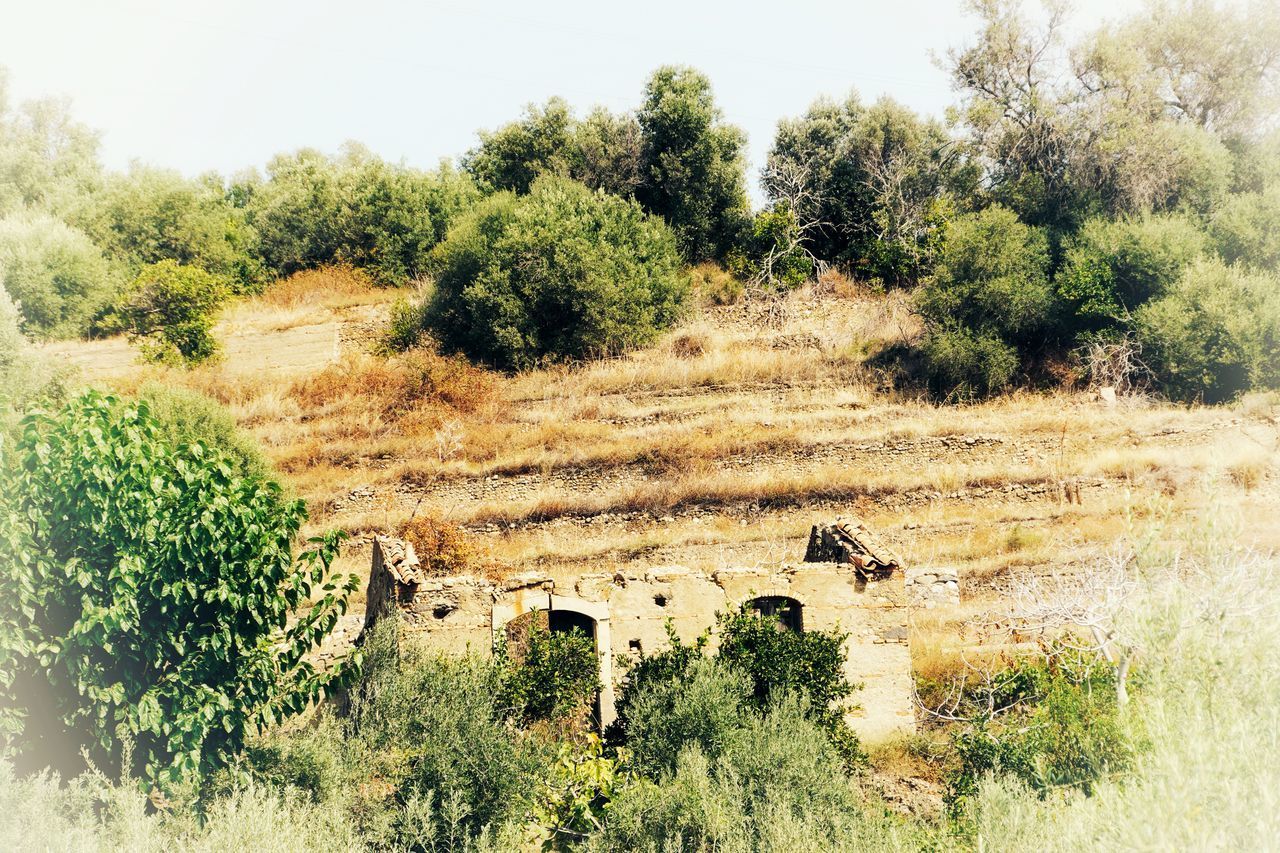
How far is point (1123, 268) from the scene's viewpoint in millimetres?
32781

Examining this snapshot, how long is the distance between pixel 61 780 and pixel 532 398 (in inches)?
814

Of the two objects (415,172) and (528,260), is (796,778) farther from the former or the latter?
(415,172)

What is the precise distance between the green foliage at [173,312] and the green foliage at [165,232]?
377 centimetres

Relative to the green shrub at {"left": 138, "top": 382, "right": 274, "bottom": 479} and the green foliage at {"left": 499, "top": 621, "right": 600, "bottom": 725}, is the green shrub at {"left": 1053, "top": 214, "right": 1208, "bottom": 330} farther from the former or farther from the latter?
the green shrub at {"left": 138, "top": 382, "right": 274, "bottom": 479}

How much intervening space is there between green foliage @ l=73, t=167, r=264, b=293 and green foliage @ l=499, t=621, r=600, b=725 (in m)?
30.6

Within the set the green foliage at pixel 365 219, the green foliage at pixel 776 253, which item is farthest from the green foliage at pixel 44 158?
the green foliage at pixel 776 253

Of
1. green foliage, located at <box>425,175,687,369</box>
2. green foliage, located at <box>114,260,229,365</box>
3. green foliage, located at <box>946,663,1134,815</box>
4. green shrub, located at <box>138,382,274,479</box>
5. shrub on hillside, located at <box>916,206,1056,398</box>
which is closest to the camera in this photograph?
green foliage, located at <box>946,663,1134,815</box>

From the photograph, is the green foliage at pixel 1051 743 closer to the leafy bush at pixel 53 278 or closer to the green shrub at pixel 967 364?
the green shrub at pixel 967 364

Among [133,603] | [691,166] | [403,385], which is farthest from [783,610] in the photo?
[691,166]

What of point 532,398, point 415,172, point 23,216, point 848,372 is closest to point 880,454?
point 848,372

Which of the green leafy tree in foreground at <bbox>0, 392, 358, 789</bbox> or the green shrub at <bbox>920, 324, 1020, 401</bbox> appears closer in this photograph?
the green leafy tree in foreground at <bbox>0, 392, 358, 789</bbox>

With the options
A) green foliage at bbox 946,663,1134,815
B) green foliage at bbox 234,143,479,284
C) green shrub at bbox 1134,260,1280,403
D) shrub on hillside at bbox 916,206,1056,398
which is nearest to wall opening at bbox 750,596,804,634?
green foliage at bbox 946,663,1134,815

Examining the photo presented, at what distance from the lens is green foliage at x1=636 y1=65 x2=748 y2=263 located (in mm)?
40969

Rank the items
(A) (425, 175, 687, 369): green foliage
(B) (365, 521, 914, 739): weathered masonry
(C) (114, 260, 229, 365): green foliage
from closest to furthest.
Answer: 1. (B) (365, 521, 914, 739): weathered masonry
2. (A) (425, 175, 687, 369): green foliage
3. (C) (114, 260, 229, 365): green foliage
